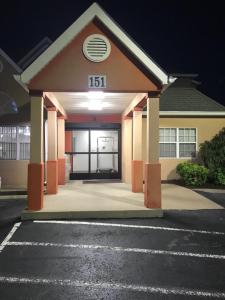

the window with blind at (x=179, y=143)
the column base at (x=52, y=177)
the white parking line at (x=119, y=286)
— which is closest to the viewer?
the white parking line at (x=119, y=286)

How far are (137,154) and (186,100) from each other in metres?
5.66

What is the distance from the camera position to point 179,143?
1530 centimetres

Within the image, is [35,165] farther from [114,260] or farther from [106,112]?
[106,112]

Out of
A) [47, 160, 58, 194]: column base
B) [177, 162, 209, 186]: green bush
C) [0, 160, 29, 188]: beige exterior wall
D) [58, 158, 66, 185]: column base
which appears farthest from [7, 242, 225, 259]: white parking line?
[177, 162, 209, 186]: green bush

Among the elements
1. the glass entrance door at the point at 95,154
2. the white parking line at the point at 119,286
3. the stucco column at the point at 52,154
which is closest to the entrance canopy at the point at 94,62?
the stucco column at the point at 52,154

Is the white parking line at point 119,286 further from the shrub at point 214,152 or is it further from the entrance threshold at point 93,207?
the shrub at point 214,152

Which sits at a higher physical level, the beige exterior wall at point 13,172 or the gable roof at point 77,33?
the gable roof at point 77,33

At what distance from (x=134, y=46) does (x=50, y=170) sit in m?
5.57

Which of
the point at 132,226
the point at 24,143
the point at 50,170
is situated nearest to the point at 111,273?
the point at 132,226

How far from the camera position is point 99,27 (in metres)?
8.51

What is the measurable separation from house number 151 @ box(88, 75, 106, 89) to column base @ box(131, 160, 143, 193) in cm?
450

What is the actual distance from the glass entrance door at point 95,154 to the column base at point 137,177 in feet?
13.1

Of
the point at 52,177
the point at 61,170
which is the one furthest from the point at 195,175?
the point at 52,177

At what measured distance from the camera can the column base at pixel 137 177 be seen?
38.5 feet
